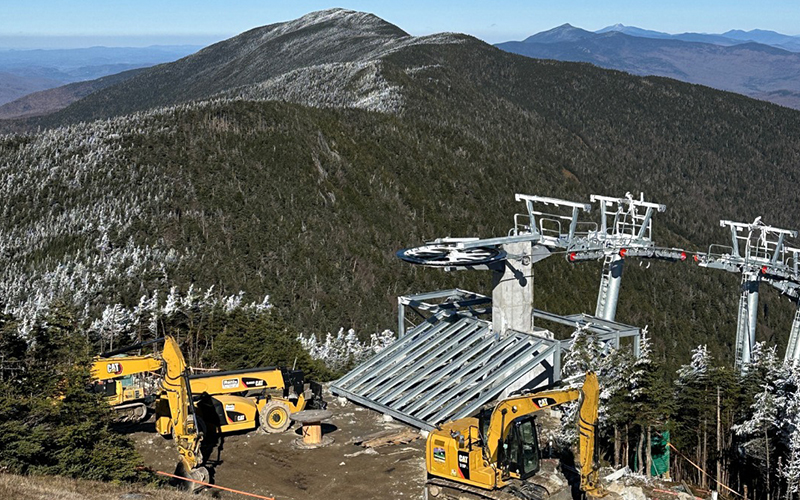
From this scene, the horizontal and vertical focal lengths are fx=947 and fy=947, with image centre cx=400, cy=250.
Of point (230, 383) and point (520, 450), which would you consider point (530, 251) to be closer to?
point (230, 383)

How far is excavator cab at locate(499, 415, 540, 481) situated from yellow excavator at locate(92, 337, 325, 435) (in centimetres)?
1227

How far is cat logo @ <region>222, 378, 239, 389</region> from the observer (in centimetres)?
3589

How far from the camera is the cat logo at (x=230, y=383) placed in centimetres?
3589

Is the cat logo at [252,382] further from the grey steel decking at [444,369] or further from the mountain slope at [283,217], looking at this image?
the mountain slope at [283,217]

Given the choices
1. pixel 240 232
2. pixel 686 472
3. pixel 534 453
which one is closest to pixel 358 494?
pixel 534 453

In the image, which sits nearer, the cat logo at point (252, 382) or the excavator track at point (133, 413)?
the cat logo at point (252, 382)

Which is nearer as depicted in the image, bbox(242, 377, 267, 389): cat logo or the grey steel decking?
bbox(242, 377, 267, 389): cat logo

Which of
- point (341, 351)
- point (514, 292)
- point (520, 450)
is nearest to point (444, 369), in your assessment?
point (514, 292)

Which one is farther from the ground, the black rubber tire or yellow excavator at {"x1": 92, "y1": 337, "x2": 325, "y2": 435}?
yellow excavator at {"x1": 92, "y1": 337, "x2": 325, "y2": 435}

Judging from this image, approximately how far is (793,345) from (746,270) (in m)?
4.19

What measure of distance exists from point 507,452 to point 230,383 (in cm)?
1277

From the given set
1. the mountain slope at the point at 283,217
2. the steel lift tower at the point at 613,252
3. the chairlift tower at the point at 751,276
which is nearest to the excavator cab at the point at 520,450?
the steel lift tower at the point at 613,252

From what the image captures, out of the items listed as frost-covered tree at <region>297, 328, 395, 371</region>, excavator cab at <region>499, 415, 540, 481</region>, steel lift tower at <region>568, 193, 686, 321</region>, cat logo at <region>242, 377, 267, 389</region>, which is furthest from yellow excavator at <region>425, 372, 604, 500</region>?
frost-covered tree at <region>297, 328, 395, 371</region>

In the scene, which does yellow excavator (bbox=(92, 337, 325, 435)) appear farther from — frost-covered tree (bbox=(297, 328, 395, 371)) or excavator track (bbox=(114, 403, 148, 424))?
frost-covered tree (bbox=(297, 328, 395, 371))
